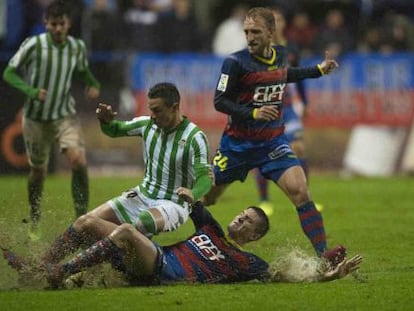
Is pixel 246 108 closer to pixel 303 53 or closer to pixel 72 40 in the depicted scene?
pixel 72 40

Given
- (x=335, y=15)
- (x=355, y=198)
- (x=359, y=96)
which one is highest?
(x=335, y=15)

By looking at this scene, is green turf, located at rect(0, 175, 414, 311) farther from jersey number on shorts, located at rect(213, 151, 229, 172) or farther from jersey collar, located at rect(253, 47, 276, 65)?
jersey collar, located at rect(253, 47, 276, 65)

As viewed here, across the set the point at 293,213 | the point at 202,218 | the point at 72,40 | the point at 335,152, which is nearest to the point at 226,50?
the point at 335,152

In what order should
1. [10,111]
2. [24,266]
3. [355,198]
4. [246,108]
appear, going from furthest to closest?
[10,111] < [355,198] < [246,108] < [24,266]

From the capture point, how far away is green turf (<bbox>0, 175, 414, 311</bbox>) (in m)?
8.22

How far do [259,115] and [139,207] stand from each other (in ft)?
4.75

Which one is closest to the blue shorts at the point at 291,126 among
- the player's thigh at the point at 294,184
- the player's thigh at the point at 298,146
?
the player's thigh at the point at 298,146

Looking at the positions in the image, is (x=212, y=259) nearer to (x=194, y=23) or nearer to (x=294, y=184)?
(x=294, y=184)

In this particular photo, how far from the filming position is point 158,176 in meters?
9.44

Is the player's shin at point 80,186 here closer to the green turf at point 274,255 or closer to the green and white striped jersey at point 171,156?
the green turf at point 274,255

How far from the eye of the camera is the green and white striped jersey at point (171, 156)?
9273mm

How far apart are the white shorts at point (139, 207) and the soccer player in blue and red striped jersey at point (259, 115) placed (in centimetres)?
136

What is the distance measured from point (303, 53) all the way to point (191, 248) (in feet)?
41.6

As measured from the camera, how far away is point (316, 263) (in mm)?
9469
